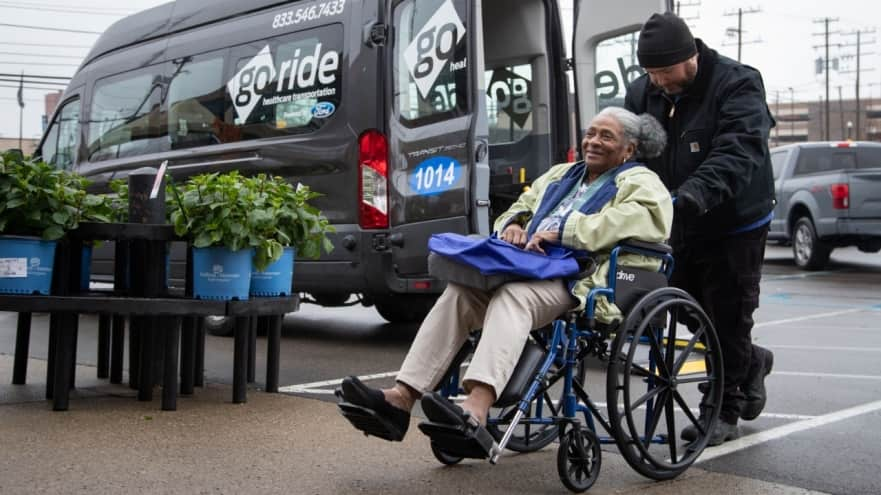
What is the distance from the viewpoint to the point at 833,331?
10102 millimetres

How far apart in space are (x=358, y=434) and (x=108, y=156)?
6.73 m

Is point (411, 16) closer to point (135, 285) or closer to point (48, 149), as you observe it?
point (135, 285)

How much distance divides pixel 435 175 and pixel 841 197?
10.4m

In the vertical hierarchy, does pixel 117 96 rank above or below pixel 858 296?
above

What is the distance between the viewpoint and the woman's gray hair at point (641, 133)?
486 centimetres

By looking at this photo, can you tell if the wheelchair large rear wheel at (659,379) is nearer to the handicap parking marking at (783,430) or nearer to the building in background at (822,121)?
the handicap parking marking at (783,430)

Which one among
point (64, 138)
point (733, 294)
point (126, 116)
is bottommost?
point (733, 294)

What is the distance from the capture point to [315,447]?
504cm

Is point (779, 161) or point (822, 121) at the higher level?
point (822, 121)

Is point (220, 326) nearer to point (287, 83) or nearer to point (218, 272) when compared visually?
point (287, 83)

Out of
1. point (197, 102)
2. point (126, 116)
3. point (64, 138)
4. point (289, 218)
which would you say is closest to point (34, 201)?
point (289, 218)

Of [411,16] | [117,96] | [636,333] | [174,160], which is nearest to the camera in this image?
[636,333]

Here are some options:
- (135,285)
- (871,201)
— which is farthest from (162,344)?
(871,201)

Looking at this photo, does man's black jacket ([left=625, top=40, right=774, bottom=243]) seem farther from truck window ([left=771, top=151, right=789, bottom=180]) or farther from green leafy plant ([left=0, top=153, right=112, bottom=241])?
truck window ([left=771, top=151, right=789, bottom=180])
